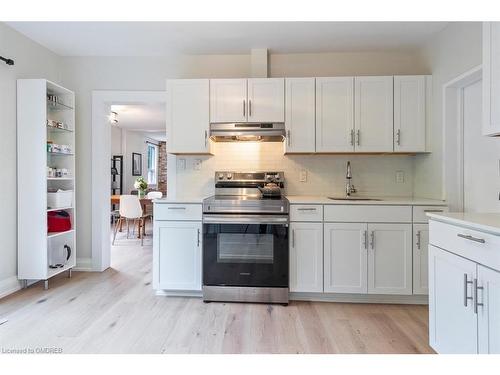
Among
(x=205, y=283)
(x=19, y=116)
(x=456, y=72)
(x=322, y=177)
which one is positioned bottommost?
(x=205, y=283)

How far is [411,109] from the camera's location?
274 cm

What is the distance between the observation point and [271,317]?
229 centimetres

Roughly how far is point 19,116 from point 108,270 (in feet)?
6.06

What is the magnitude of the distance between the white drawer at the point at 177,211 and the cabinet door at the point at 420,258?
188cm

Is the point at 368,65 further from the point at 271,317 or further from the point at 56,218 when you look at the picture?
the point at 56,218

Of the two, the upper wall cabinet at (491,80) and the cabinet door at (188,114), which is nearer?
the upper wall cabinet at (491,80)

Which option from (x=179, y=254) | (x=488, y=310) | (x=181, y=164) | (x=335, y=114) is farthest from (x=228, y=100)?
(x=488, y=310)

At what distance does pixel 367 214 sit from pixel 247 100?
4.98 ft

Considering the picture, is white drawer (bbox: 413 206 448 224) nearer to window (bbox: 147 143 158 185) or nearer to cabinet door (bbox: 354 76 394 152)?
cabinet door (bbox: 354 76 394 152)

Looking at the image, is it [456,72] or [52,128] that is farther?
[52,128]

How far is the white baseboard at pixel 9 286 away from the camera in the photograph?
2654mm

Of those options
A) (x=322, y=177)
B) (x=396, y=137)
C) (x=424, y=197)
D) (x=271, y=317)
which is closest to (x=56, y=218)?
(x=271, y=317)

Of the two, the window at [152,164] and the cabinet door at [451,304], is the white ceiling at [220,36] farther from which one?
the window at [152,164]

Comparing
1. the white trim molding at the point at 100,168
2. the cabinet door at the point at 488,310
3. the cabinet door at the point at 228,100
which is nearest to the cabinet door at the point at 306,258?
the cabinet door at the point at 228,100
